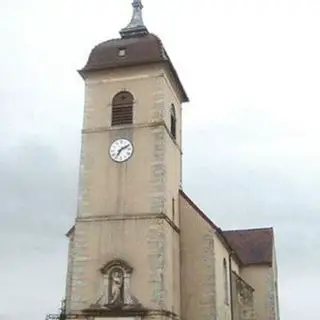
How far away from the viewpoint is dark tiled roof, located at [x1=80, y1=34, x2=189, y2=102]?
26656mm

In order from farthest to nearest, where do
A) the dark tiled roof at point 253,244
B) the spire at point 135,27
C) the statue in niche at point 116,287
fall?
the dark tiled roof at point 253,244 < the spire at point 135,27 < the statue in niche at point 116,287

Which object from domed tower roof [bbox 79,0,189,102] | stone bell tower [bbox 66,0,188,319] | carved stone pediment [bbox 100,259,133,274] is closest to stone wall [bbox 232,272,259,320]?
stone bell tower [bbox 66,0,188,319]

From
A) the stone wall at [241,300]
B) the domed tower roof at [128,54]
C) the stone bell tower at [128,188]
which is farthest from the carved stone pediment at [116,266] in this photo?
the domed tower roof at [128,54]

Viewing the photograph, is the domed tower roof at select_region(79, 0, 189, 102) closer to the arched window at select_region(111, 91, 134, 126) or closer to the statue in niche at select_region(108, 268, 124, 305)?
the arched window at select_region(111, 91, 134, 126)

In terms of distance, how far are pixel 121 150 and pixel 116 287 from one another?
5.89 metres

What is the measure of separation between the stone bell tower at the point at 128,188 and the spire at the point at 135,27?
98 mm

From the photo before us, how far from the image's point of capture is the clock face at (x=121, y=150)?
1007 inches

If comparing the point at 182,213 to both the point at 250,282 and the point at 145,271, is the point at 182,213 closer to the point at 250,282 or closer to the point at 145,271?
A: the point at 145,271

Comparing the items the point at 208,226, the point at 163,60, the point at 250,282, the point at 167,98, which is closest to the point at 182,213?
the point at 208,226

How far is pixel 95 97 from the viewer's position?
2709 centimetres

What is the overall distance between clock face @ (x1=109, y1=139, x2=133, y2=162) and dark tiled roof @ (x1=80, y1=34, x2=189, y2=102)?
361 cm

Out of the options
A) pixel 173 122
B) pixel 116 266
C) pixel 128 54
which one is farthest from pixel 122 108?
pixel 116 266

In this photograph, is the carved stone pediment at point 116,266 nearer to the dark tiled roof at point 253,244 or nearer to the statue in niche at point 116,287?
the statue in niche at point 116,287

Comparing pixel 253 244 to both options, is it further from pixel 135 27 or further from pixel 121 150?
pixel 135 27
